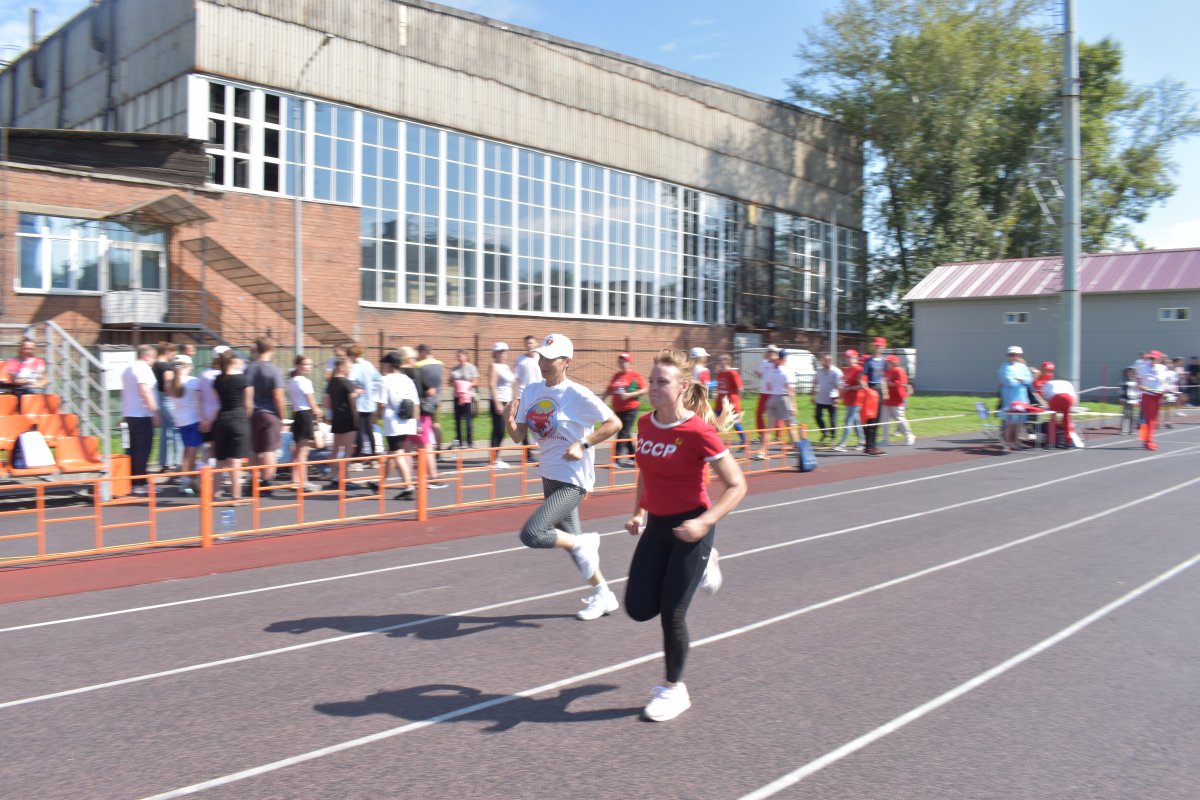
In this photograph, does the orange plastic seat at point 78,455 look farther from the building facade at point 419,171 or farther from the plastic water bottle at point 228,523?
the building facade at point 419,171

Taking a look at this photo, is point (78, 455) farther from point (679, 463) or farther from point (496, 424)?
point (679, 463)

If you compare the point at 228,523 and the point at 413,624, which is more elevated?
the point at 228,523

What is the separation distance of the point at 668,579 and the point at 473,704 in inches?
50.1

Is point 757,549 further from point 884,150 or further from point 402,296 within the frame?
point 884,150

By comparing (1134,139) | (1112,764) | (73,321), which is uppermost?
(1134,139)

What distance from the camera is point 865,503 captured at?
494 inches

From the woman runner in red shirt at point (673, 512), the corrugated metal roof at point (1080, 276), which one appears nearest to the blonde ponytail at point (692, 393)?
the woman runner in red shirt at point (673, 512)

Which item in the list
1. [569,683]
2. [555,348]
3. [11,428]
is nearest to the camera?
[569,683]

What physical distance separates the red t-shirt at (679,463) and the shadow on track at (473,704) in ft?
3.70

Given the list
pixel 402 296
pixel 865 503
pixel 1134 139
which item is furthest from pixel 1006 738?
pixel 1134 139

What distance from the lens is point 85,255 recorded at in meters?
24.2

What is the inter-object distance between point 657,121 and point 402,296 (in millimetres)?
16110

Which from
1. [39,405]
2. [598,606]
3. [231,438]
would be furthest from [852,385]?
[39,405]

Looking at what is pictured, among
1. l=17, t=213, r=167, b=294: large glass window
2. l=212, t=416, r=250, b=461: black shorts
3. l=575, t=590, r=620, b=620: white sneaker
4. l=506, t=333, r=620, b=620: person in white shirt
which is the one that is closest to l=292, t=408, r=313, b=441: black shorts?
l=212, t=416, r=250, b=461: black shorts
